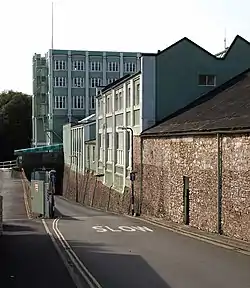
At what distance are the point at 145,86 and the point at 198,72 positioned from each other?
12.9 ft

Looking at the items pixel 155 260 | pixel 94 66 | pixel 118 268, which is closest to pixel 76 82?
pixel 94 66

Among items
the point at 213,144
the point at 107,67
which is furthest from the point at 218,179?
the point at 107,67

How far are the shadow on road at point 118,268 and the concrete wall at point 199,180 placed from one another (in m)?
4.85

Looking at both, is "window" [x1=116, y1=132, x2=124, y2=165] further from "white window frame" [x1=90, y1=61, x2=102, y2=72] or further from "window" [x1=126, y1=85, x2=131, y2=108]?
"white window frame" [x1=90, y1=61, x2=102, y2=72]

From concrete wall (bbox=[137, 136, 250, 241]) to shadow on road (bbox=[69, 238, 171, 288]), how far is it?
4.85 metres

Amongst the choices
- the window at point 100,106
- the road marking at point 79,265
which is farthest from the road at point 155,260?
the window at point 100,106

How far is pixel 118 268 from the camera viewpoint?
1587 centimetres

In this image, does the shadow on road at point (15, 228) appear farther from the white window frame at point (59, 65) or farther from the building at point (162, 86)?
the white window frame at point (59, 65)

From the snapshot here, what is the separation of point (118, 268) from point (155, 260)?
1.59 m

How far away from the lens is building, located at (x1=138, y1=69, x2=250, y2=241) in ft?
71.6

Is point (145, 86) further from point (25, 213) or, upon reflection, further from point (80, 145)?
point (80, 145)

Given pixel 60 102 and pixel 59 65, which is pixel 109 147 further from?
pixel 59 65

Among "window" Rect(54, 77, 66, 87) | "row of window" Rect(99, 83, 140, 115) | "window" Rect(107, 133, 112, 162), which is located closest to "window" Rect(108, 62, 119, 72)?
"window" Rect(54, 77, 66, 87)

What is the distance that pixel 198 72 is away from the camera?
1539 inches
